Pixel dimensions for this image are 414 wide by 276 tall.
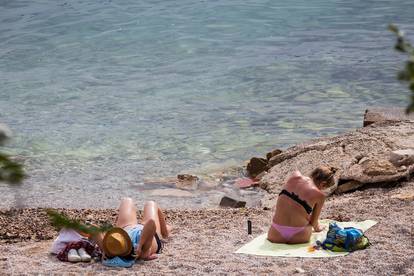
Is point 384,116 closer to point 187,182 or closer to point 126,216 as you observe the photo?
point 187,182

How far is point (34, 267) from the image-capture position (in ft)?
19.1

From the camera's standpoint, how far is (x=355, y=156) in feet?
29.8

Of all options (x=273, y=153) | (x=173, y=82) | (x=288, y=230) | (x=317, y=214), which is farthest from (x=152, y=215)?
(x=173, y=82)

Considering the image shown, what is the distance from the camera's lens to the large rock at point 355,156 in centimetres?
810

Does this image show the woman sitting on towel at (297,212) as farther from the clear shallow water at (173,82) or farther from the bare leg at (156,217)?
the clear shallow water at (173,82)

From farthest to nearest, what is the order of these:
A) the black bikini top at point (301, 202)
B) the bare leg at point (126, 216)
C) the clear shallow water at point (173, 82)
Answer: the clear shallow water at point (173, 82)
the bare leg at point (126, 216)
the black bikini top at point (301, 202)

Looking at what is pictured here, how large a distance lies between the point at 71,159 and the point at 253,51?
25.9ft

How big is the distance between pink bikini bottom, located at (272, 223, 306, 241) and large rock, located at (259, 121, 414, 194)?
6.41 ft

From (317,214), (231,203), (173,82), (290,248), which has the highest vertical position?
(317,214)

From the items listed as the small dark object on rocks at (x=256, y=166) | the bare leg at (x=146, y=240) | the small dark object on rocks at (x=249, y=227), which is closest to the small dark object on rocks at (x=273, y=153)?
the small dark object on rocks at (x=256, y=166)

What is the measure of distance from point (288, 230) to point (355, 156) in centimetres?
303

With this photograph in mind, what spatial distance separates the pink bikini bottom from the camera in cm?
627

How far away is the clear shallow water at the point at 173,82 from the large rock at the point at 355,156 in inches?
40.4

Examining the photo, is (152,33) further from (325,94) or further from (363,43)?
(325,94)
